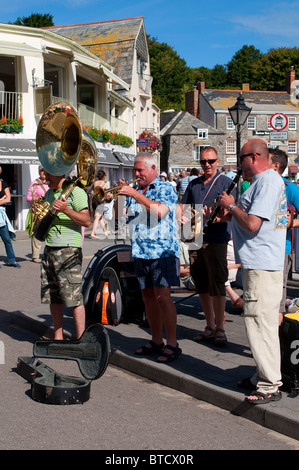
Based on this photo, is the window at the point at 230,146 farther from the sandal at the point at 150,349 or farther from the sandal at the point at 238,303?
the sandal at the point at 150,349

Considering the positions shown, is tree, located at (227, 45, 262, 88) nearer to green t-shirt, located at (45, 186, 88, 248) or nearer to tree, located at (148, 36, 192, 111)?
tree, located at (148, 36, 192, 111)

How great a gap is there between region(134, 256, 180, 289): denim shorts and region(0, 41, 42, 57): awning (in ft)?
55.6

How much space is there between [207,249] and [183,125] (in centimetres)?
5821

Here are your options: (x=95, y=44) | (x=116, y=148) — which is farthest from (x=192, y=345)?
(x=95, y=44)

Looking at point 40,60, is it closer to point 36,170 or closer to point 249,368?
point 36,170

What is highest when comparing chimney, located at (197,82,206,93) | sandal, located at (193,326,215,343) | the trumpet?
chimney, located at (197,82,206,93)

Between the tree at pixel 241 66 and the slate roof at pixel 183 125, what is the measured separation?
83.2 ft

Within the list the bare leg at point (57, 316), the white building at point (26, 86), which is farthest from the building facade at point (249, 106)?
the bare leg at point (57, 316)

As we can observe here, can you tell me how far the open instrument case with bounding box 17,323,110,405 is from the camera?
4281 millimetres

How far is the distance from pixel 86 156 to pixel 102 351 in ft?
5.90

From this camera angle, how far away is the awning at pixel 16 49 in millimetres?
19878

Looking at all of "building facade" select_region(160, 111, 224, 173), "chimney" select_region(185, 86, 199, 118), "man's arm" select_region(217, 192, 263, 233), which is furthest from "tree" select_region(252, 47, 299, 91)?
"man's arm" select_region(217, 192, 263, 233)

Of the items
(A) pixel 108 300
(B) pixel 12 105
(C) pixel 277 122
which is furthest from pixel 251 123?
(A) pixel 108 300

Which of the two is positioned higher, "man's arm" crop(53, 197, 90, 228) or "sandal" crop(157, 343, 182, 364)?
"man's arm" crop(53, 197, 90, 228)
